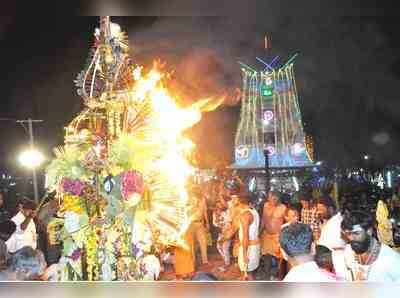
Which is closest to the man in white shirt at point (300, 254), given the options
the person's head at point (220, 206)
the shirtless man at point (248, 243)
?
the shirtless man at point (248, 243)

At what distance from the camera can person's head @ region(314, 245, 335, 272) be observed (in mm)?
3041

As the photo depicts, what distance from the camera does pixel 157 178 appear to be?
2783 mm

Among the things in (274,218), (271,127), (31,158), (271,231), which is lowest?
(271,231)

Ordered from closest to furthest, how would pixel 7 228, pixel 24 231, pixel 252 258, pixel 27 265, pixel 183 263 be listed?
pixel 27 265 < pixel 7 228 < pixel 24 231 < pixel 183 263 < pixel 252 258

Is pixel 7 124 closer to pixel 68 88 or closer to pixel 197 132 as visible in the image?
pixel 68 88

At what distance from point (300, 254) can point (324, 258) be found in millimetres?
1160

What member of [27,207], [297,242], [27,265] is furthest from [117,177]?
[27,207]

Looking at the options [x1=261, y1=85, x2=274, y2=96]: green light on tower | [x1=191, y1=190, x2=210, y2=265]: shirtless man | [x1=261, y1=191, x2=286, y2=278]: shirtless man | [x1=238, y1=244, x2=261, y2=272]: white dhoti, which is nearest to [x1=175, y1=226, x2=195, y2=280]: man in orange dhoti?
[x1=238, y1=244, x2=261, y2=272]: white dhoti

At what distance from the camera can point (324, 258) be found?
317 centimetres

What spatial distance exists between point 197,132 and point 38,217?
163 inches

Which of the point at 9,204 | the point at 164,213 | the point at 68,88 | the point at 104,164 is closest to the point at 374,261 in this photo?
the point at 164,213

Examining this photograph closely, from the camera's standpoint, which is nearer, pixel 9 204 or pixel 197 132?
pixel 9 204

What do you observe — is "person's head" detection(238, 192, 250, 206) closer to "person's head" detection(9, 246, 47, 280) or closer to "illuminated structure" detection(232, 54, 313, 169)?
"person's head" detection(9, 246, 47, 280)

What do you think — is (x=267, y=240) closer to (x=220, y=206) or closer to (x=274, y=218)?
(x=274, y=218)
